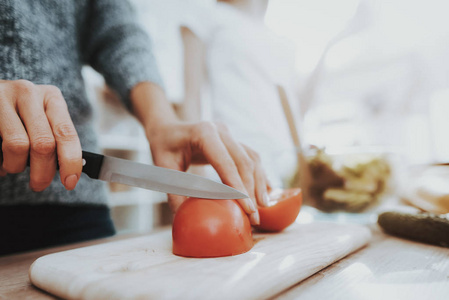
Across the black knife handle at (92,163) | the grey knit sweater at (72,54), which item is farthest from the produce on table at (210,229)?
the grey knit sweater at (72,54)

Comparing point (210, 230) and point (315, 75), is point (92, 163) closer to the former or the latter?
point (210, 230)

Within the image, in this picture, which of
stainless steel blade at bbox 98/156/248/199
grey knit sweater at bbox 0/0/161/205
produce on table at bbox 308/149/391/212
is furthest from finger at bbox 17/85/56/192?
produce on table at bbox 308/149/391/212

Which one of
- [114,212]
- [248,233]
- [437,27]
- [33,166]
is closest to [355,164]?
[248,233]

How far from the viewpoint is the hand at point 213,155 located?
0.69 meters

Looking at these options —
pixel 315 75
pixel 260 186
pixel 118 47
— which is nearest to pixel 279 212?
pixel 260 186

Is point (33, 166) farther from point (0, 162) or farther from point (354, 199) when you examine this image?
point (354, 199)

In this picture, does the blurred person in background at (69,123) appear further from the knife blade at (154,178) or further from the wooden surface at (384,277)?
the wooden surface at (384,277)

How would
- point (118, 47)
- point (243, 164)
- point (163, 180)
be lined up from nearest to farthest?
point (163, 180), point (243, 164), point (118, 47)

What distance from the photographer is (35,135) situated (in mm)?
529

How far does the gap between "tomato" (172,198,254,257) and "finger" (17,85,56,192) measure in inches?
10.5

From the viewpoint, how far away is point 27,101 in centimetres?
54

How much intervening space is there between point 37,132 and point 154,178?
23cm

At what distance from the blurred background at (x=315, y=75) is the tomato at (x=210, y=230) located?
659 mm

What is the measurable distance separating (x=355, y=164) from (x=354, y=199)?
0.11m
